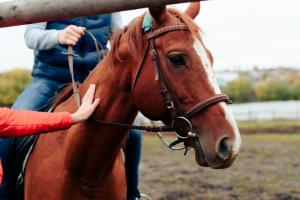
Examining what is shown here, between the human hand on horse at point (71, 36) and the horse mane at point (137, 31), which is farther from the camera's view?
the human hand on horse at point (71, 36)

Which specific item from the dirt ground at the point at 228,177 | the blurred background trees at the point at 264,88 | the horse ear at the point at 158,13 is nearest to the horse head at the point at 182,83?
the horse ear at the point at 158,13

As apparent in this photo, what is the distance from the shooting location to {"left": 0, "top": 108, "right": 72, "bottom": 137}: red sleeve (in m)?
3.00

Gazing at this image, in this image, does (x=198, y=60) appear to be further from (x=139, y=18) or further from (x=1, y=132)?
(x=1, y=132)

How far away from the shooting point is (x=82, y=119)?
3312 mm

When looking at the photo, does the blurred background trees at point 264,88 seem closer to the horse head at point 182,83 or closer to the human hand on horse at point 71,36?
the human hand on horse at point 71,36

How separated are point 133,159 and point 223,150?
171cm

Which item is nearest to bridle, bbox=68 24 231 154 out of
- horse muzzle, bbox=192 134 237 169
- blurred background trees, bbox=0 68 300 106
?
horse muzzle, bbox=192 134 237 169

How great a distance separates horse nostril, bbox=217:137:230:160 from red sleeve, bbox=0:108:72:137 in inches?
39.7

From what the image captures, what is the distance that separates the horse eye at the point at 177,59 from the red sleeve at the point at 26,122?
0.79 meters

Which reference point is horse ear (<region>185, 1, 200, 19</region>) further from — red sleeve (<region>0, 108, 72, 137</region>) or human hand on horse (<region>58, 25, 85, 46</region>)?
red sleeve (<region>0, 108, 72, 137</region>)

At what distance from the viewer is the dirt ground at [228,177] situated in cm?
886

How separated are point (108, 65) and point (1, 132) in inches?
36.3

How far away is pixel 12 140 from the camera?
406cm

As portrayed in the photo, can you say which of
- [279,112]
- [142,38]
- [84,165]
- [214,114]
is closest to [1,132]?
[84,165]
